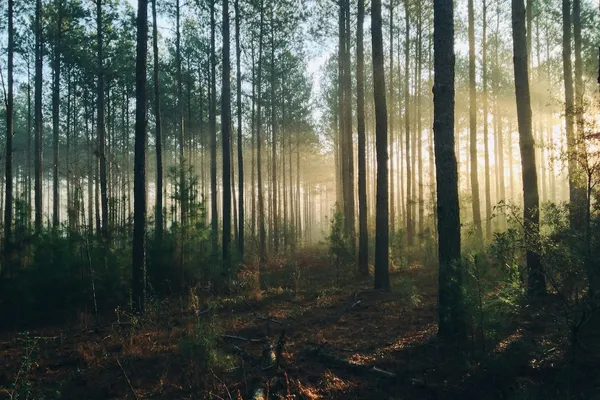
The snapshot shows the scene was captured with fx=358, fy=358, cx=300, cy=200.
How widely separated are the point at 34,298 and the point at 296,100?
20327 millimetres

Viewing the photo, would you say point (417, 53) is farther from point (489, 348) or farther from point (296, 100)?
point (489, 348)

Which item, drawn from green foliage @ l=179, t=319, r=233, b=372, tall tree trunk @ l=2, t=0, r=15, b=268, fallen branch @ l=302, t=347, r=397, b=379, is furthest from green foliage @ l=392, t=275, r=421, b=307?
tall tree trunk @ l=2, t=0, r=15, b=268

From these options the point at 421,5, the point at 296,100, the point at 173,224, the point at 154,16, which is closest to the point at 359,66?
the point at 421,5

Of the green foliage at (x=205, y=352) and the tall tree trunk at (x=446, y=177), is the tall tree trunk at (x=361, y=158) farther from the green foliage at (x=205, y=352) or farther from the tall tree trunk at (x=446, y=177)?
the green foliage at (x=205, y=352)

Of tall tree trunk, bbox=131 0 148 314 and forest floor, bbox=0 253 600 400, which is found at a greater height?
tall tree trunk, bbox=131 0 148 314

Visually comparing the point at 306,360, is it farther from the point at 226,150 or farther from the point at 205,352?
the point at 226,150

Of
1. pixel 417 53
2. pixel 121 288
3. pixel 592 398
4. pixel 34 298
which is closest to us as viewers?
pixel 592 398

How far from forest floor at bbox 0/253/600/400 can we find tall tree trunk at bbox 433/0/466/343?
1.66ft

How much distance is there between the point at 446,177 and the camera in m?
5.97

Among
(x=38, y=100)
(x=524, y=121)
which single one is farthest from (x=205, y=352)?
(x=38, y=100)

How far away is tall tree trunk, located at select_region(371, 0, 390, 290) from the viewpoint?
31.9 feet

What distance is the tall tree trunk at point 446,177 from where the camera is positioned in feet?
19.0

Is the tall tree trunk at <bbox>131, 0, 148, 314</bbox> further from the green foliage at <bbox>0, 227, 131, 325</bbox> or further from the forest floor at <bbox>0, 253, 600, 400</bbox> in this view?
the green foliage at <bbox>0, 227, 131, 325</bbox>

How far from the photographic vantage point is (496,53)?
18891mm
